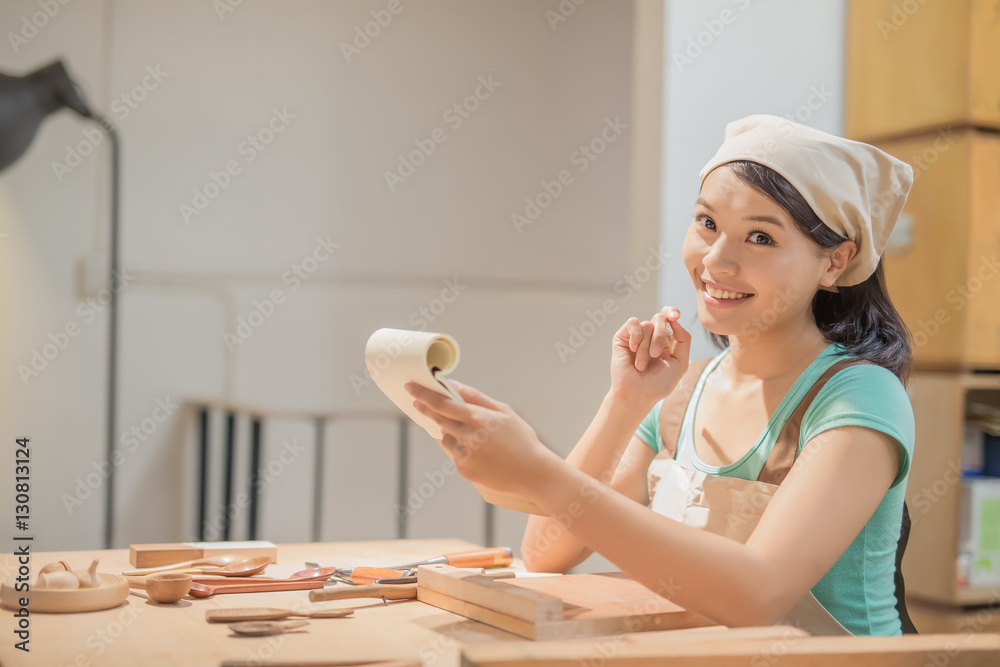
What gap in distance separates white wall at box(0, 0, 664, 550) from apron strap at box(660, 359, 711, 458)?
2.08 m

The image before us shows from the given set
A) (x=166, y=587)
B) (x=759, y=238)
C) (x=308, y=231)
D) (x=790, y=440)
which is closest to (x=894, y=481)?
(x=790, y=440)

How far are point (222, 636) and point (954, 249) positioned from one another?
1.90 m

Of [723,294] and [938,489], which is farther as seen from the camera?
[938,489]

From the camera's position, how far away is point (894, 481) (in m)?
1.14

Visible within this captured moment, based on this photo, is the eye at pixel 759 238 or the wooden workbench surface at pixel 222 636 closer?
the wooden workbench surface at pixel 222 636

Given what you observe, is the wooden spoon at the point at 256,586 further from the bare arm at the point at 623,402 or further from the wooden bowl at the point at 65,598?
the bare arm at the point at 623,402

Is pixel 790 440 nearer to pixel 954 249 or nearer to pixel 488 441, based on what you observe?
pixel 488 441

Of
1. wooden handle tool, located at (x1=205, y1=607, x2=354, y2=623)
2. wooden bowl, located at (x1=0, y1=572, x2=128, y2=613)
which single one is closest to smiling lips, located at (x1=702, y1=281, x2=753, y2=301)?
wooden handle tool, located at (x1=205, y1=607, x2=354, y2=623)

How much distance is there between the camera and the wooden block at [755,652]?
2.40 feet

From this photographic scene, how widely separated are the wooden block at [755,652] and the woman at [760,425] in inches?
6.1

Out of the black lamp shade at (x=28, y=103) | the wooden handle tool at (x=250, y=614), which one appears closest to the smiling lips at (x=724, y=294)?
the wooden handle tool at (x=250, y=614)

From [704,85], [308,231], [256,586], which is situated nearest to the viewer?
[256,586]

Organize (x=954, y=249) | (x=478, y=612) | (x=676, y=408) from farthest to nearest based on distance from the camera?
(x=954, y=249)
(x=676, y=408)
(x=478, y=612)

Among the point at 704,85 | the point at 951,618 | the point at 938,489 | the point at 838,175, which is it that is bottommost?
the point at 951,618
